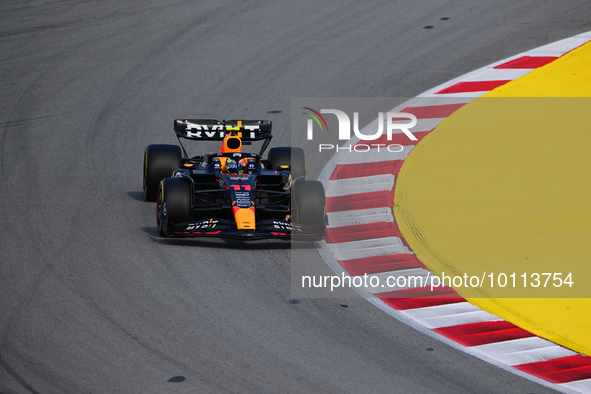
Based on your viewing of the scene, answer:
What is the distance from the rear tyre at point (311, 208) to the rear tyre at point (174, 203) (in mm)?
1363

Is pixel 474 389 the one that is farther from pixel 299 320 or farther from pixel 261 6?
pixel 261 6

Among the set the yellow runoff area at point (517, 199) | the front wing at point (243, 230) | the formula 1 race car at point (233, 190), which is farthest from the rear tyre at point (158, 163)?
the yellow runoff area at point (517, 199)

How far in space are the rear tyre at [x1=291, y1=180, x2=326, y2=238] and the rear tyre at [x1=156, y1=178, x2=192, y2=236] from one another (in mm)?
1363

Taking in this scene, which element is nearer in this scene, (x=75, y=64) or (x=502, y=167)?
(x=502, y=167)

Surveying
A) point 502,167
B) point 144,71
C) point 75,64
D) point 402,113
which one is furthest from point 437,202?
point 75,64

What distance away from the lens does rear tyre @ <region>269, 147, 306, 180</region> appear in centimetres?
1187

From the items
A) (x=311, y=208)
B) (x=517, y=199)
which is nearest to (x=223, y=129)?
(x=311, y=208)

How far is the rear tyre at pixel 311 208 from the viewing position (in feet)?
33.9

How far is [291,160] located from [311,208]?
1.70m

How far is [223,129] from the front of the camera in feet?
39.9

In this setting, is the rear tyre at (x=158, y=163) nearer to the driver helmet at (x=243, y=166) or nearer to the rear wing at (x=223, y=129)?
the rear wing at (x=223, y=129)

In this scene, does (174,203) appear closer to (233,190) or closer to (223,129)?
(233,190)

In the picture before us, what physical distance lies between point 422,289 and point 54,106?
9515mm

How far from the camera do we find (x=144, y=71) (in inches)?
685
